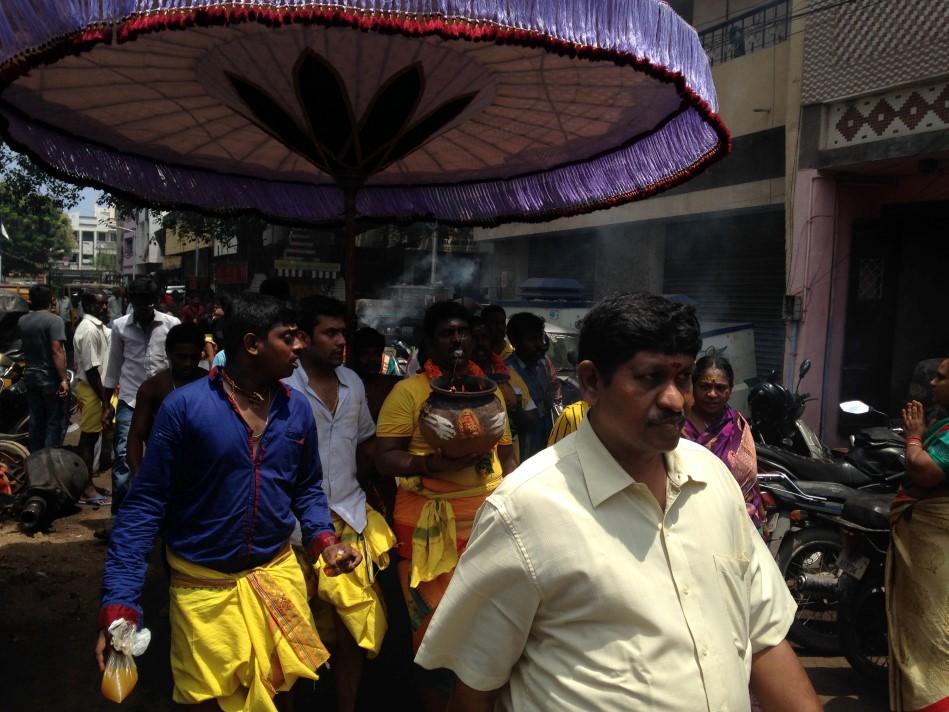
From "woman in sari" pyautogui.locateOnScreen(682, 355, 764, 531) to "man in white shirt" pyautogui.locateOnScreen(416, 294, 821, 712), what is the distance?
1741 millimetres

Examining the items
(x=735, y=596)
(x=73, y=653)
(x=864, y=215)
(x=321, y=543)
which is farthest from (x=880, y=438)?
(x=864, y=215)

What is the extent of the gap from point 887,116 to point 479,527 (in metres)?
9.57

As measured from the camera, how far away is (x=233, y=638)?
A: 8.54ft

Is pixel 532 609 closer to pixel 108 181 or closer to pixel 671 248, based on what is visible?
pixel 108 181

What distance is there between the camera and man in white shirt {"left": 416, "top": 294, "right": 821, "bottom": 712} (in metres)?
1.48

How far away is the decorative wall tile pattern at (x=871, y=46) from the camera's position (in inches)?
338

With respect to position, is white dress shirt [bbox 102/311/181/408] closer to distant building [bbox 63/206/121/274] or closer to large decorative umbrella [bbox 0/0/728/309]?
large decorative umbrella [bbox 0/0/728/309]

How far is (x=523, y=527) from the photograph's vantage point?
153cm

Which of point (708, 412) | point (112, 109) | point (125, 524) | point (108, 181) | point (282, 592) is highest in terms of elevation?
point (112, 109)

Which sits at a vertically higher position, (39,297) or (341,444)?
(39,297)

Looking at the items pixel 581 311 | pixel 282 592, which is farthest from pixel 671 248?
pixel 282 592

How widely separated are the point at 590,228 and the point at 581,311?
619 centimetres

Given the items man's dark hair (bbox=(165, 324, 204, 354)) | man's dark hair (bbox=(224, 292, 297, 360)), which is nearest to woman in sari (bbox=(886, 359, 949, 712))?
man's dark hair (bbox=(224, 292, 297, 360))

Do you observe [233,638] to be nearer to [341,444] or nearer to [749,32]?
[341,444]
